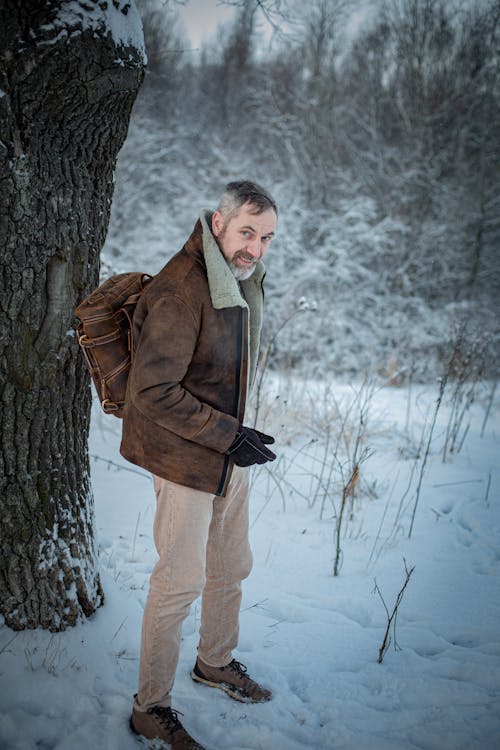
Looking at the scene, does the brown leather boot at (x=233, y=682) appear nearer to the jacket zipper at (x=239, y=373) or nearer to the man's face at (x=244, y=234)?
the jacket zipper at (x=239, y=373)

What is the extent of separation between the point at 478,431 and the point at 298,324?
5.05 metres

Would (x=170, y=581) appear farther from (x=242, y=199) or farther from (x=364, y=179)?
(x=364, y=179)

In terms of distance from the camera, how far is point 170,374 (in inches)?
56.6

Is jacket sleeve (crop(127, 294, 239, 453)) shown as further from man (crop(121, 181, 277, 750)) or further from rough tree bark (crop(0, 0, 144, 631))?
rough tree bark (crop(0, 0, 144, 631))

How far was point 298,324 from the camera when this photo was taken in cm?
980

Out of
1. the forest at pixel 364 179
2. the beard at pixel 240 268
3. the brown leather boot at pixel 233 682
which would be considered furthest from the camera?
the forest at pixel 364 179

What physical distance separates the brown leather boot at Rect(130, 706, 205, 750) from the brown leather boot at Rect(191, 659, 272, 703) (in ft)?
0.94

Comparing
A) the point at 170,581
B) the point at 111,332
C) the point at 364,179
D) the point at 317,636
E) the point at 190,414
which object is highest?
the point at 364,179

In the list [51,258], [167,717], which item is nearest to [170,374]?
[51,258]

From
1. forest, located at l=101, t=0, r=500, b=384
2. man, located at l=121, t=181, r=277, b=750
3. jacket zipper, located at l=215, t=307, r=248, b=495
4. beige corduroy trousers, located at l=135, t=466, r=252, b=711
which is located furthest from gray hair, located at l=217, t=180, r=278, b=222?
forest, located at l=101, t=0, r=500, b=384

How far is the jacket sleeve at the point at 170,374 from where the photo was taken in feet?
4.69

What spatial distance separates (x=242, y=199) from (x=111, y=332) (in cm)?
67

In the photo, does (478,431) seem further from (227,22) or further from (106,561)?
(227,22)

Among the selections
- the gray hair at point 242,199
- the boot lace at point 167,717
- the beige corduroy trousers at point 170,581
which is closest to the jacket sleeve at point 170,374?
the beige corduroy trousers at point 170,581
